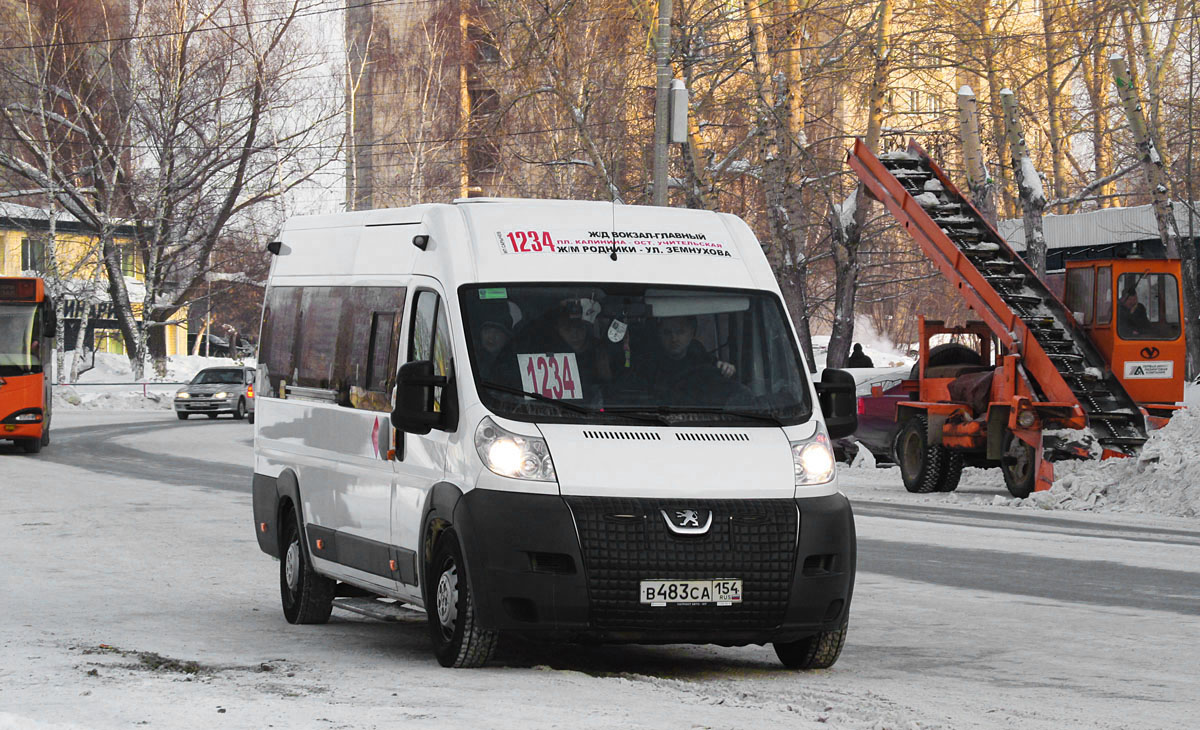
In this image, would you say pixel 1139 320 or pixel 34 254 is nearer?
pixel 1139 320

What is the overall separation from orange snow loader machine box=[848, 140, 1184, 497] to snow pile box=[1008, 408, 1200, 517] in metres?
0.34

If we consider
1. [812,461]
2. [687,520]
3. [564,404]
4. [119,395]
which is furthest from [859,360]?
[119,395]

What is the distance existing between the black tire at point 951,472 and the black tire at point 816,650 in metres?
15.0

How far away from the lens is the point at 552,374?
8070 mm

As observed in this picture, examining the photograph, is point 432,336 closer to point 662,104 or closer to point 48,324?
point 662,104

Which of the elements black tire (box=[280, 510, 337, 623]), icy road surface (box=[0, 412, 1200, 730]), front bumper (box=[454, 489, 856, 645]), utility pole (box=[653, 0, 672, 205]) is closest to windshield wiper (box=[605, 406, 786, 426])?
front bumper (box=[454, 489, 856, 645])

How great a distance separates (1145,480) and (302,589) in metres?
13.3

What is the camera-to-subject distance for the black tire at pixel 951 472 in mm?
22984

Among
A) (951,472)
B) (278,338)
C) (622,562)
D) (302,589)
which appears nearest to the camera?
(622,562)

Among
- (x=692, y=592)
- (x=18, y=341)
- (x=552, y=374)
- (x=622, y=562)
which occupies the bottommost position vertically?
(x=692, y=592)

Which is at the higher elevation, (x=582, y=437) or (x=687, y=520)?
(x=582, y=437)

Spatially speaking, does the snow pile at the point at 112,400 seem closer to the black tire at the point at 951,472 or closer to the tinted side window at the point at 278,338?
the black tire at the point at 951,472

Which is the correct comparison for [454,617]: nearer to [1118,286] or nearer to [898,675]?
[898,675]

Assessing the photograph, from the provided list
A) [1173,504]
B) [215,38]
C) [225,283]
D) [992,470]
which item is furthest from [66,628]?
[225,283]
